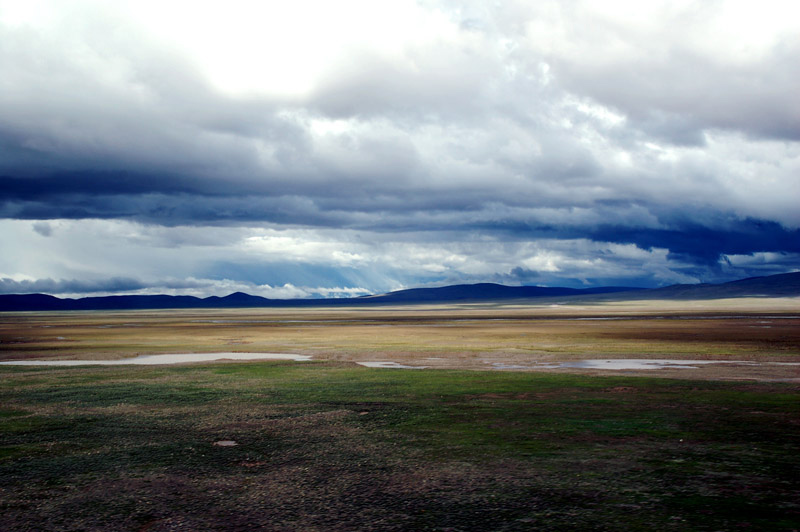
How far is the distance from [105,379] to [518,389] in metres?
23.5

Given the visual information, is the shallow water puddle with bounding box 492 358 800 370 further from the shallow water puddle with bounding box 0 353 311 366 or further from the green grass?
the shallow water puddle with bounding box 0 353 311 366

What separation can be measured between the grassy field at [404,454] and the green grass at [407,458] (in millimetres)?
65

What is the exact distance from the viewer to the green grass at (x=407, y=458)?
12.2 meters

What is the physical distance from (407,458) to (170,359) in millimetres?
38253

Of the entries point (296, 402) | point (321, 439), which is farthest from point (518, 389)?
point (321, 439)

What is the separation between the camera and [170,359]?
164ft

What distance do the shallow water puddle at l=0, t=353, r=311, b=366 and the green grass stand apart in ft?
58.5

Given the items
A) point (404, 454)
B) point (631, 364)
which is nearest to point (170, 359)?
point (631, 364)

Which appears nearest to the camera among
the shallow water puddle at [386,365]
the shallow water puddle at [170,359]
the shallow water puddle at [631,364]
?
the shallow water puddle at [631,364]

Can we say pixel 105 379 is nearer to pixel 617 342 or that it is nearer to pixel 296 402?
pixel 296 402

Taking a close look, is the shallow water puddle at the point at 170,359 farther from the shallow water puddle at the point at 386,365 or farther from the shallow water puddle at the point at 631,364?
the shallow water puddle at the point at 631,364

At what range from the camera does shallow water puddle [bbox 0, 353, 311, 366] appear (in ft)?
152

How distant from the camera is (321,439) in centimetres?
1931

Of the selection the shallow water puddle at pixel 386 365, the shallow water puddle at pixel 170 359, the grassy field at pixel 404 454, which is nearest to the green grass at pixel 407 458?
the grassy field at pixel 404 454
